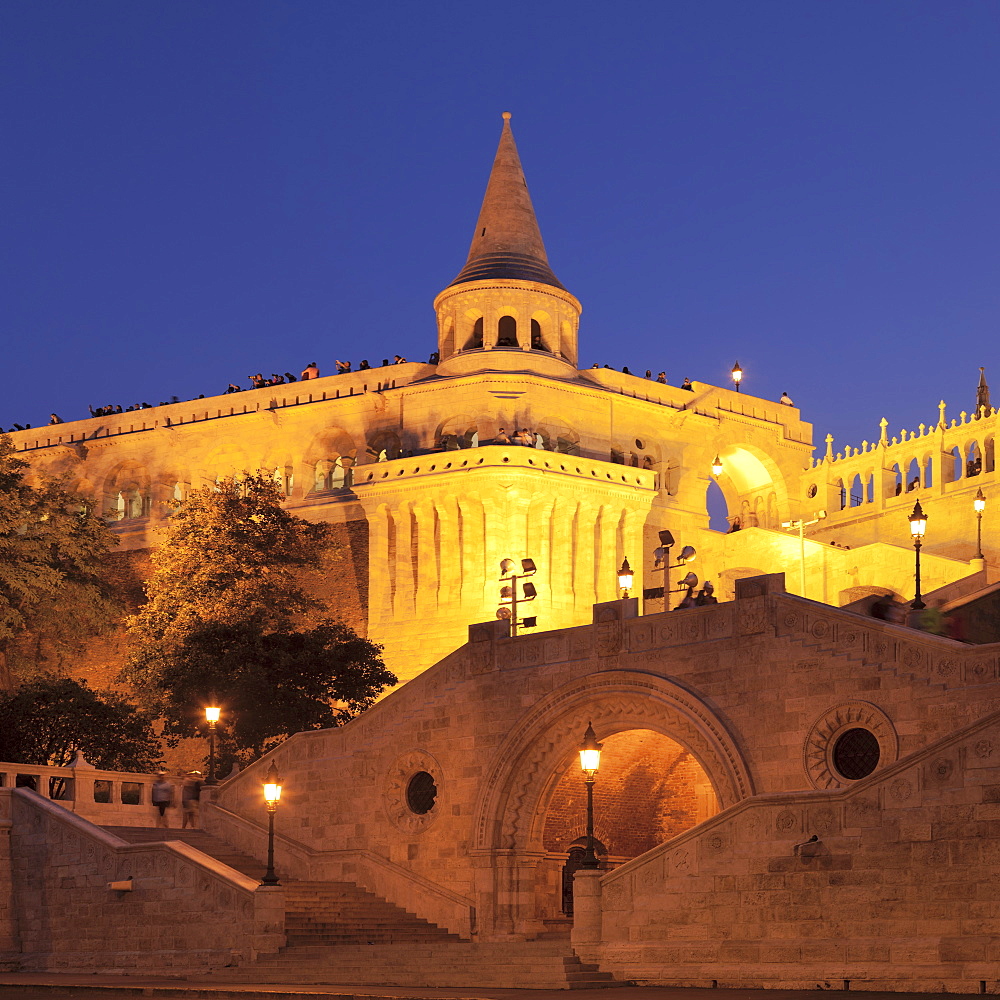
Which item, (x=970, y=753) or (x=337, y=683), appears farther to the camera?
(x=337, y=683)

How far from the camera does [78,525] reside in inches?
2223

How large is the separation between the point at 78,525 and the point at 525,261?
54.7 ft

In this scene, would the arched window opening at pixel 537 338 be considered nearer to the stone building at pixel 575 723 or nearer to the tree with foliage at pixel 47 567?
the stone building at pixel 575 723

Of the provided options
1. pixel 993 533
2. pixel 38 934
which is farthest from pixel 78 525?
pixel 993 533

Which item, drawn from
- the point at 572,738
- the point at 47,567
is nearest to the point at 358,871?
the point at 572,738

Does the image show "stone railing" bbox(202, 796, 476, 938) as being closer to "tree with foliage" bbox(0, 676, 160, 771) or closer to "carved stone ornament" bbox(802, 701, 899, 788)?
"tree with foliage" bbox(0, 676, 160, 771)

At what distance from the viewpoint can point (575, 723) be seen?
3334 centimetres

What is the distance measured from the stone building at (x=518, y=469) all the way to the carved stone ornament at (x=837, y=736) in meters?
17.1

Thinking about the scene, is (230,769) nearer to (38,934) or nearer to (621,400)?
(38,934)

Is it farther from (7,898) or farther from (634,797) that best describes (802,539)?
(7,898)

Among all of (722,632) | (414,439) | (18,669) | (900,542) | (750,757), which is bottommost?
(750,757)

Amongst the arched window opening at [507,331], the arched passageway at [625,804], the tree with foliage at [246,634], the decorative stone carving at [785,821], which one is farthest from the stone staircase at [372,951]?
the arched window opening at [507,331]

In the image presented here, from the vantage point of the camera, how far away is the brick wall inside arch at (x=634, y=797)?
115ft

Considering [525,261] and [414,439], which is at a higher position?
[525,261]
